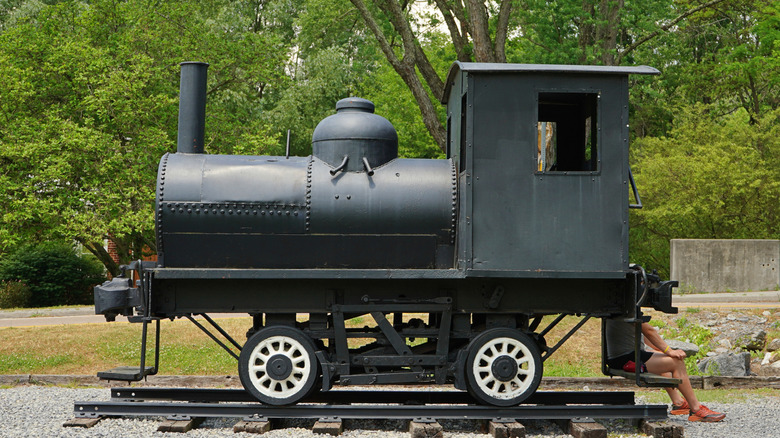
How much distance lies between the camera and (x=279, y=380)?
23.9 ft

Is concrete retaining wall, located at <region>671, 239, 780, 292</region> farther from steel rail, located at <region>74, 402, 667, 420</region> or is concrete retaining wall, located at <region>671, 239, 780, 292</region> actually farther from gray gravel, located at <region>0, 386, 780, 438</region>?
steel rail, located at <region>74, 402, 667, 420</region>

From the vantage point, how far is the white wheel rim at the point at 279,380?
23.9ft

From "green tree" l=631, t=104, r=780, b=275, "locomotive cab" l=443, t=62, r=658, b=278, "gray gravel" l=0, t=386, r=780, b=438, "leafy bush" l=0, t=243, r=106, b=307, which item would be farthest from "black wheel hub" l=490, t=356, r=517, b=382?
"leafy bush" l=0, t=243, r=106, b=307

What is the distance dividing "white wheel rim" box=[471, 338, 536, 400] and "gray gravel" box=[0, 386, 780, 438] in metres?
0.40

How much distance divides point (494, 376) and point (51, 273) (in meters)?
18.7

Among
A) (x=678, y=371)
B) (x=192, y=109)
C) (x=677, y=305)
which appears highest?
(x=192, y=109)

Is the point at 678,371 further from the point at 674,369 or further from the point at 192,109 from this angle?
the point at 192,109

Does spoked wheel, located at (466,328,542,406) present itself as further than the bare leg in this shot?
No

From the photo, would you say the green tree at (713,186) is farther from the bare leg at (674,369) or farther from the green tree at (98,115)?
the bare leg at (674,369)

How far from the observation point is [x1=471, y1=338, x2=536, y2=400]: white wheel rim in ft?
23.9

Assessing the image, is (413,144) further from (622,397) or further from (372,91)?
(622,397)

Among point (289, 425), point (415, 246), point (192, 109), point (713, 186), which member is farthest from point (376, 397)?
point (713, 186)

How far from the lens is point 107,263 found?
79.5ft

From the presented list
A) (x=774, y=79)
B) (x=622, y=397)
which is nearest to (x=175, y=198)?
(x=622, y=397)
